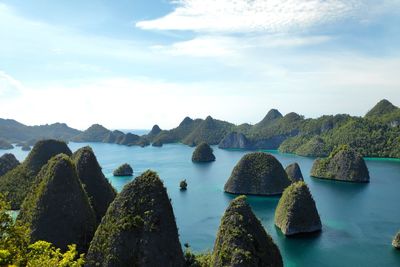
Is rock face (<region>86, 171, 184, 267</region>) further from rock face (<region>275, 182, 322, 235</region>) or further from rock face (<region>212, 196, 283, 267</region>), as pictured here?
rock face (<region>275, 182, 322, 235</region>)

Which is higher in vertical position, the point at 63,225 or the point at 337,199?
the point at 63,225

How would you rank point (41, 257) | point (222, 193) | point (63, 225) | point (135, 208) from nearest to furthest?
point (41, 257), point (135, 208), point (63, 225), point (222, 193)

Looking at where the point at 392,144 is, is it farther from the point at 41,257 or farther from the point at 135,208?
the point at 41,257

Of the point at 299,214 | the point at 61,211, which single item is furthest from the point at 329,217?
the point at 61,211

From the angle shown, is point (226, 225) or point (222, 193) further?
point (222, 193)

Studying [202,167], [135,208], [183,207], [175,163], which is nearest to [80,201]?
[135,208]

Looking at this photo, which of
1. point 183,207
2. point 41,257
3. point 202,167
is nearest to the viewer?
point 41,257

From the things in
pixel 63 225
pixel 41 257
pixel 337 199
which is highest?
pixel 41 257

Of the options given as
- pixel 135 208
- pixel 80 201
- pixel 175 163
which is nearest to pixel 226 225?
pixel 135 208
